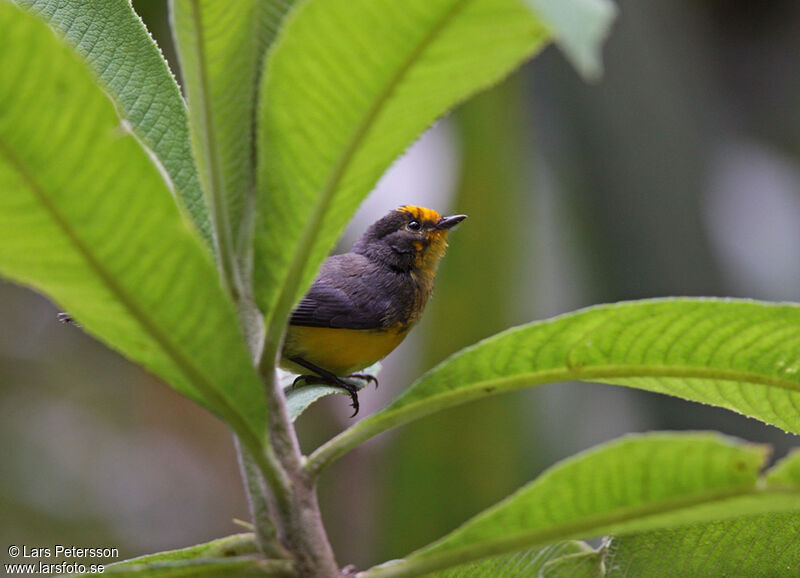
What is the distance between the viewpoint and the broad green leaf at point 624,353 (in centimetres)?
101

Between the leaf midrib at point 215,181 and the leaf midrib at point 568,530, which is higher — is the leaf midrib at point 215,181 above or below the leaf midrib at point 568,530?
above

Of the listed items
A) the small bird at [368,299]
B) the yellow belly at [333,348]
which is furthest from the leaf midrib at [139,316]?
the yellow belly at [333,348]

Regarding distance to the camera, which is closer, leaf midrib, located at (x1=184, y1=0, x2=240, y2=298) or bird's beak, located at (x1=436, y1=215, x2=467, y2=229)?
leaf midrib, located at (x1=184, y1=0, x2=240, y2=298)

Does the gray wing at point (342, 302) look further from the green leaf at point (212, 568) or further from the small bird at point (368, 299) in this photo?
the green leaf at point (212, 568)

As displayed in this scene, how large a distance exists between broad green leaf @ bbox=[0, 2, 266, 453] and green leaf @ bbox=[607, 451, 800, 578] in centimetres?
59

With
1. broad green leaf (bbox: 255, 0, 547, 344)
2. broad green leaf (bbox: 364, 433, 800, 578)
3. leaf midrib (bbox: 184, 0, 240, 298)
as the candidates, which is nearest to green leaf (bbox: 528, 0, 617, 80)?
broad green leaf (bbox: 255, 0, 547, 344)

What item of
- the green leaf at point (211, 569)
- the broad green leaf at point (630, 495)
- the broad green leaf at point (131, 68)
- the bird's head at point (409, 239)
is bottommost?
the green leaf at point (211, 569)

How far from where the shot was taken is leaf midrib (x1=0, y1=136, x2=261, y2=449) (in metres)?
0.79

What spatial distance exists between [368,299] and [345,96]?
2.19 metres

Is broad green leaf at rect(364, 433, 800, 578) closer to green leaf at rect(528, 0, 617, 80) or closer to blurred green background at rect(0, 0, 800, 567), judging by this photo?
green leaf at rect(528, 0, 617, 80)

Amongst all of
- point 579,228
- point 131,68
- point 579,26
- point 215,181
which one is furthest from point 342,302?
point 579,26

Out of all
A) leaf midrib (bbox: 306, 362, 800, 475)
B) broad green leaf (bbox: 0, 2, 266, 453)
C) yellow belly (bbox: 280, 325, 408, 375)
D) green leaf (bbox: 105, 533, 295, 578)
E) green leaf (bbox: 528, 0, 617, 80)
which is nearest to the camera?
green leaf (bbox: 528, 0, 617, 80)

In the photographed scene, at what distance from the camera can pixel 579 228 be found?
409 cm

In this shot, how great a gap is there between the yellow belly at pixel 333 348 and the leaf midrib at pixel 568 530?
1842 mm
